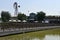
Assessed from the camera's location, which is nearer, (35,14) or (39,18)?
(39,18)

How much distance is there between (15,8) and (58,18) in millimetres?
62740

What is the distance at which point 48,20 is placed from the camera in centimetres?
12925

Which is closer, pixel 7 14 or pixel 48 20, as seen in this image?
pixel 7 14

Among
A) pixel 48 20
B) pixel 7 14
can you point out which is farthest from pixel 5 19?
pixel 48 20

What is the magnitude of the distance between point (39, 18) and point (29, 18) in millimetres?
9679

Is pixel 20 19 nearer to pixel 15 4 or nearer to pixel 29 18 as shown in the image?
pixel 29 18

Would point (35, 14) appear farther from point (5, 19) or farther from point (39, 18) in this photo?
point (5, 19)

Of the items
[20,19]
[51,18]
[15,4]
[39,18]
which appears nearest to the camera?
[15,4]

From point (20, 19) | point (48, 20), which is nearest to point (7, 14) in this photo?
point (20, 19)

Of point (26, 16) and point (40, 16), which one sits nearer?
point (40, 16)

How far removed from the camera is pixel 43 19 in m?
125

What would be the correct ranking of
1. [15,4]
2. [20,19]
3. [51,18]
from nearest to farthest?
[15,4] → [20,19] → [51,18]

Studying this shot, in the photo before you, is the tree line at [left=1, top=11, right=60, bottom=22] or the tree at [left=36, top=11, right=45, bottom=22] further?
the tree at [left=36, top=11, right=45, bottom=22]

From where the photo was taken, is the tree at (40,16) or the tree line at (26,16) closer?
the tree line at (26,16)
